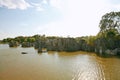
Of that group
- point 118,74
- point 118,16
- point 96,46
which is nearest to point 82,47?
point 96,46

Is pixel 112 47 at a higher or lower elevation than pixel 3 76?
higher

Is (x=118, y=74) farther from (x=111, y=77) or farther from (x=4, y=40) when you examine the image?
(x=4, y=40)

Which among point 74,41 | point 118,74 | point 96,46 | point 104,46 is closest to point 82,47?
point 74,41

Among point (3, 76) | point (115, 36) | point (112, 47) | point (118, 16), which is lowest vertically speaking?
point (3, 76)

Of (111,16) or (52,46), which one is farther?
(52,46)

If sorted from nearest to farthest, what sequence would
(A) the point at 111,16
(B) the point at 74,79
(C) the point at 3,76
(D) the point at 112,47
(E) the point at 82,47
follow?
(B) the point at 74,79, (C) the point at 3,76, (D) the point at 112,47, (A) the point at 111,16, (E) the point at 82,47

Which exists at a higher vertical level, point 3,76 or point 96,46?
point 96,46

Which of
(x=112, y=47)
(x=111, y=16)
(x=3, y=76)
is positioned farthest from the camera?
(x=111, y=16)

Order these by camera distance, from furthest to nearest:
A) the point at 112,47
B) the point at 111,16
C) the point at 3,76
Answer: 1. the point at 111,16
2. the point at 112,47
3. the point at 3,76

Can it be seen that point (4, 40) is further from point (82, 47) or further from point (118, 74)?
point (118, 74)
